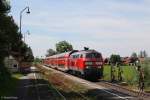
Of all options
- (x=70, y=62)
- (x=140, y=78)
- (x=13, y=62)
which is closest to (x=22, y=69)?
(x=13, y=62)

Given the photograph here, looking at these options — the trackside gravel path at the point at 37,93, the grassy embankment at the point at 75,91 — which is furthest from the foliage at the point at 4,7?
the grassy embankment at the point at 75,91

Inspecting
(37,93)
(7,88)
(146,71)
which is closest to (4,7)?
(7,88)

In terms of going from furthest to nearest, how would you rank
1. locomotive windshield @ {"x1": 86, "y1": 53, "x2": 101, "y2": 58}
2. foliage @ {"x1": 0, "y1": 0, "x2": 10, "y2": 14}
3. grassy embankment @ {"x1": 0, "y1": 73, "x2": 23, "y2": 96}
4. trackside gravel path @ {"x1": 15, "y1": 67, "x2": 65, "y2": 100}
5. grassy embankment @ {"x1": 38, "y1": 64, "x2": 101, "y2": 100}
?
locomotive windshield @ {"x1": 86, "y1": 53, "x2": 101, "y2": 58} → foliage @ {"x1": 0, "y1": 0, "x2": 10, "y2": 14} → grassy embankment @ {"x1": 0, "y1": 73, "x2": 23, "y2": 96} → trackside gravel path @ {"x1": 15, "y1": 67, "x2": 65, "y2": 100} → grassy embankment @ {"x1": 38, "y1": 64, "x2": 101, "y2": 100}

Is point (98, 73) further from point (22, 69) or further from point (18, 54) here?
point (22, 69)

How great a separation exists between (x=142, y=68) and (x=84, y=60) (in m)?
12.3

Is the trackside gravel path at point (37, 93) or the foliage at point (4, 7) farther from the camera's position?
the foliage at point (4, 7)

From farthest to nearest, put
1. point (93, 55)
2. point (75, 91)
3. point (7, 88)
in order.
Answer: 1. point (93, 55)
2. point (7, 88)
3. point (75, 91)

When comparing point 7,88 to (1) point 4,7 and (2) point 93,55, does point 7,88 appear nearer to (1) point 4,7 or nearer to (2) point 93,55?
(1) point 4,7

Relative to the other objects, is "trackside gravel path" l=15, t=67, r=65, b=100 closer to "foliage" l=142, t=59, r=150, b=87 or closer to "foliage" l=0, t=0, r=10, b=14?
"foliage" l=0, t=0, r=10, b=14

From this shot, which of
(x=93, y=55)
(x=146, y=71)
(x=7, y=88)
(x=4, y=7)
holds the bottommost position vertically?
(x=7, y=88)

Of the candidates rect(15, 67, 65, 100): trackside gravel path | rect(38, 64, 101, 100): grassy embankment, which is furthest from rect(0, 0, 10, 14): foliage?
rect(38, 64, 101, 100): grassy embankment

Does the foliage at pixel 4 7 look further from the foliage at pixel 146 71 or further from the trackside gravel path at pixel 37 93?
the foliage at pixel 146 71

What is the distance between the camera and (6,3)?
4009 cm

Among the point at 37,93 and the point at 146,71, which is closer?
the point at 37,93
